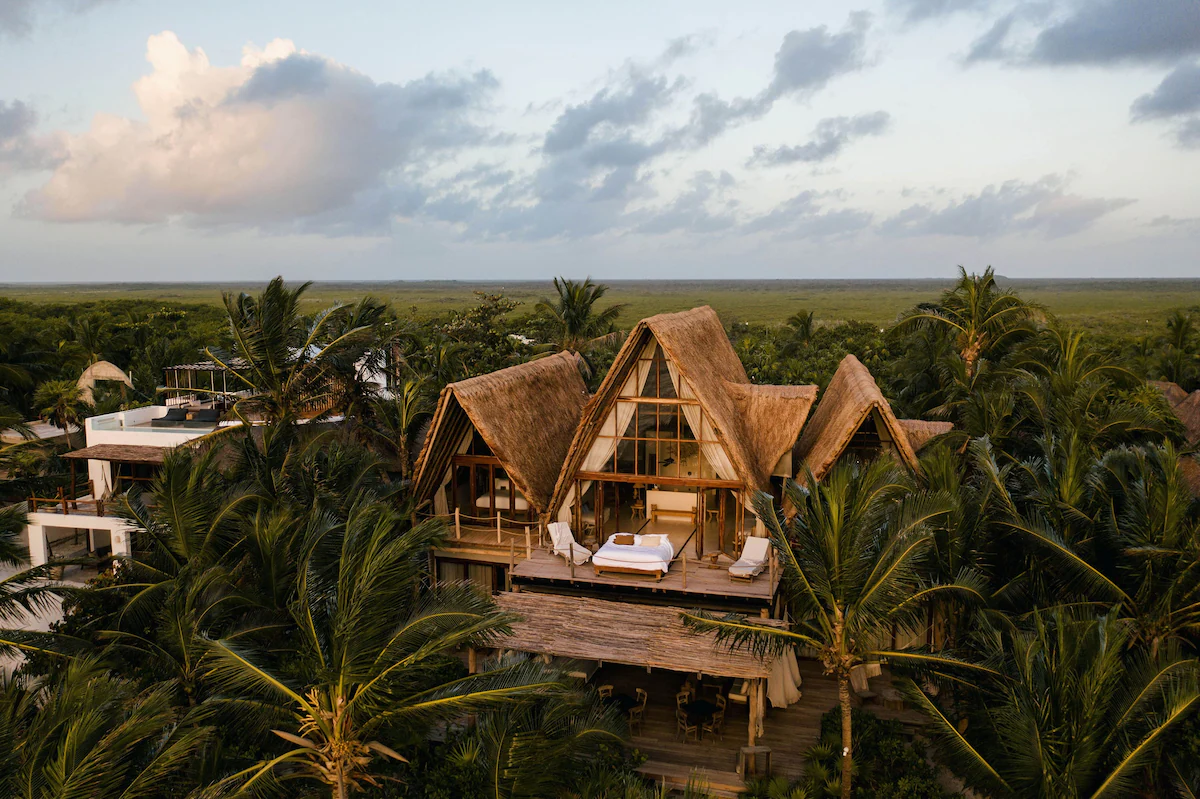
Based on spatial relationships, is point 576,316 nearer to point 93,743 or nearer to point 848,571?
point 848,571

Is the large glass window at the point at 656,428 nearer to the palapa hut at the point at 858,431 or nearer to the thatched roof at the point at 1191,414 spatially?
the palapa hut at the point at 858,431

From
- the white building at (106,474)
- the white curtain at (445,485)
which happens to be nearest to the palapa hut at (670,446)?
the white curtain at (445,485)

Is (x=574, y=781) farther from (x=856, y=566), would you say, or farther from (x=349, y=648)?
(x=856, y=566)

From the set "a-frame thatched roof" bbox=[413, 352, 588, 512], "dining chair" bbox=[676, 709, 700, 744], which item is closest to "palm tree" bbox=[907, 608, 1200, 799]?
"dining chair" bbox=[676, 709, 700, 744]

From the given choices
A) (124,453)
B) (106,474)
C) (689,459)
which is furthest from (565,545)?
(106,474)

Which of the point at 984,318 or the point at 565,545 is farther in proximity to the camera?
the point at 984,318

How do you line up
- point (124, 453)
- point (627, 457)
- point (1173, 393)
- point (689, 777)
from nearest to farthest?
point (689, 777) < point (627, 457) < point (124, 453) < point (1173, 393)

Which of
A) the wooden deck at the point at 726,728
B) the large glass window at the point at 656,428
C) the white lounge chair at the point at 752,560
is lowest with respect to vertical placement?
the wooden deck at the point at 726,728
